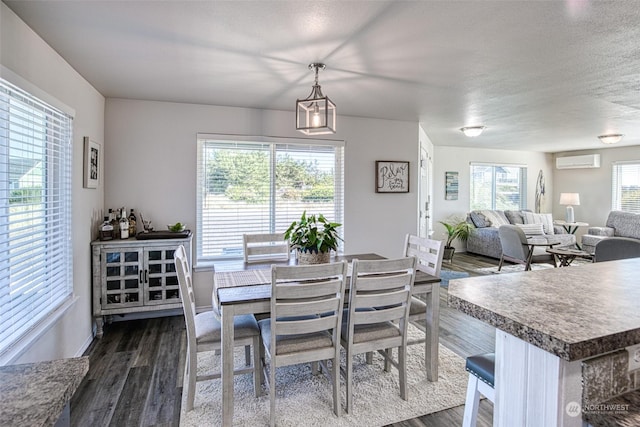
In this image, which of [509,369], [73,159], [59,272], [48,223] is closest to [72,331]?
[59,272]

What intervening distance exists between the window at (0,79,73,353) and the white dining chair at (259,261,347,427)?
1.45m

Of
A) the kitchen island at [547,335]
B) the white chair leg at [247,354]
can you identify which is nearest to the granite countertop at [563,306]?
the kitchen island at [547,335]

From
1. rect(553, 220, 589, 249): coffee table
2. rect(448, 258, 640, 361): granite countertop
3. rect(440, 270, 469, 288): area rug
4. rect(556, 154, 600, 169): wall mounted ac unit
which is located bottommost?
rect(440, 270, 469, 288): area rug

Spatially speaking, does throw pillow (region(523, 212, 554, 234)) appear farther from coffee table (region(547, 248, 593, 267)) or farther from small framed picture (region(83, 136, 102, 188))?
small framed picture (region(83, 136, 102, 188))

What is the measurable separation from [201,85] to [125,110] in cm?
111

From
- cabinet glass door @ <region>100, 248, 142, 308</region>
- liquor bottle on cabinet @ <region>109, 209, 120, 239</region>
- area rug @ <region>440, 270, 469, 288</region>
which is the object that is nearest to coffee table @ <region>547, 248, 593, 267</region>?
area rug @ <region>440, 270, 469, 288</region>

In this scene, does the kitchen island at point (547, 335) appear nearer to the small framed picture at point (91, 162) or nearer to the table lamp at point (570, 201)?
the small framed picture at point (91, 162)

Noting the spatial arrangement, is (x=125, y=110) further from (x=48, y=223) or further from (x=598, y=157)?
(x=598, y=157)

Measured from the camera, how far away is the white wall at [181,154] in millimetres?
3803

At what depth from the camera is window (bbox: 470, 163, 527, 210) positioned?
318 inches

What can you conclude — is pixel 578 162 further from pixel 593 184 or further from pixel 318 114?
pixel 318 114

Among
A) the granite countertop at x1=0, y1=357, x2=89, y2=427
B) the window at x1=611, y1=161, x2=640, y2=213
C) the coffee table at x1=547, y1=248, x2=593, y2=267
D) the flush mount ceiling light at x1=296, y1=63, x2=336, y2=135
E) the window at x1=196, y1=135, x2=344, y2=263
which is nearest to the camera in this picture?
the granite countertop at x1=0, y1=357, x2=89, y2=427

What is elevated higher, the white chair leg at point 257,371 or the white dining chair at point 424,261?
the white dining chair at point 424,261

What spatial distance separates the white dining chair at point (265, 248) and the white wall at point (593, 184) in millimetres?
7843
